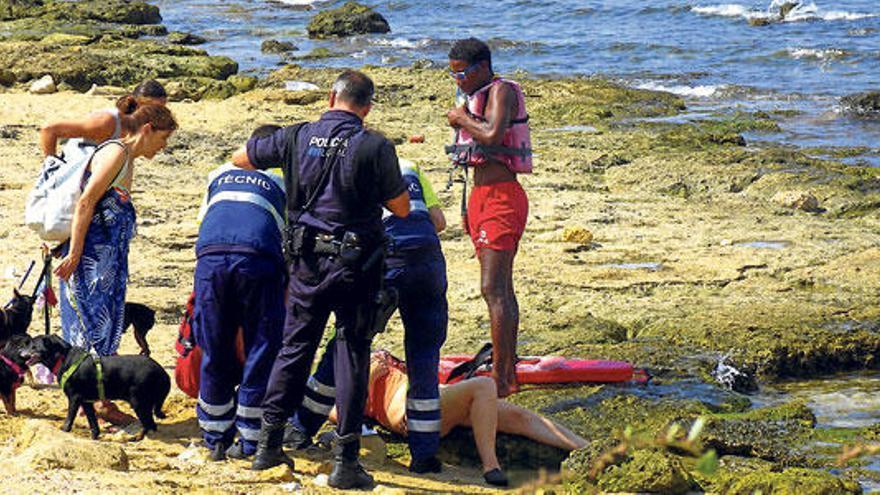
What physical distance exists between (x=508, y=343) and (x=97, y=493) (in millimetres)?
3120

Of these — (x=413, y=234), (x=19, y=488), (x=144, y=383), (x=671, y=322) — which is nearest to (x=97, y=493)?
(x=19, y=488)

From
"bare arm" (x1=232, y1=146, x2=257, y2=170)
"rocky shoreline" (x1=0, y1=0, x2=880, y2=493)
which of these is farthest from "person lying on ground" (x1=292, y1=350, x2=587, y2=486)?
"bare arm" (x1=232, y1=146, x2=257, y2=170)

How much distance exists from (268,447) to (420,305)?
3.18ft

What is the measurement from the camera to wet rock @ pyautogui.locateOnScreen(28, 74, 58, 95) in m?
19.3

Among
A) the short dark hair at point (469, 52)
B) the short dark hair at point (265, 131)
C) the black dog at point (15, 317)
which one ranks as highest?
the short dark hair at point (469, 52)

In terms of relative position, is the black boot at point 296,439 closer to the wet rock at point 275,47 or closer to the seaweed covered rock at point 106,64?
the seaweed covered rock at point 106,64

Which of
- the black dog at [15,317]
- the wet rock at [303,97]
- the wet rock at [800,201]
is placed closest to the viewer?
the black dog at [15,317]

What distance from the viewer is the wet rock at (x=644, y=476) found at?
21.8 ft

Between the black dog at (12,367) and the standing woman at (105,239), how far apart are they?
0.27 m

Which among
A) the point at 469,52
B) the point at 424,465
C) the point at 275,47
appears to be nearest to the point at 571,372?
the point at 424,465

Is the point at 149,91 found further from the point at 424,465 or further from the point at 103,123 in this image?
the point at 424,465

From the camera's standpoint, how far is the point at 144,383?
6.88 metres

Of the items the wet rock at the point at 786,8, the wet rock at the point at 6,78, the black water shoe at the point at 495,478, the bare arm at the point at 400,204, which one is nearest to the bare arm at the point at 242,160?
the bare arm at the point at 400,204

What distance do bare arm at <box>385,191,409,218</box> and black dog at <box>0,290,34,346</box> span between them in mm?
2569
